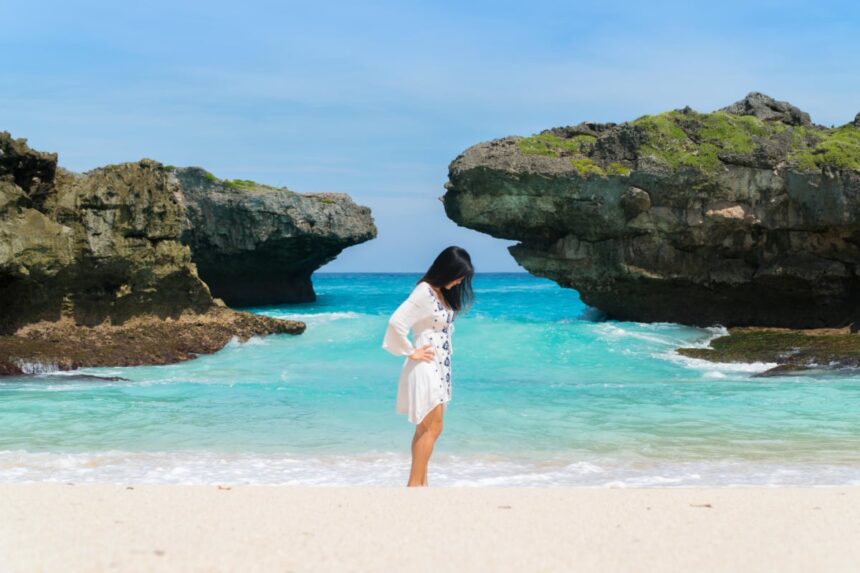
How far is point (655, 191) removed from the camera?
23281 millimetres

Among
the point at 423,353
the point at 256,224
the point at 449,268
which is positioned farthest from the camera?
the point at 256,224

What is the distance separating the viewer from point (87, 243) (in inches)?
740

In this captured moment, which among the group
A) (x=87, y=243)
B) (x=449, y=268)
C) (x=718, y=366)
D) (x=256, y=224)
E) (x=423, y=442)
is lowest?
(x=718, y=366)

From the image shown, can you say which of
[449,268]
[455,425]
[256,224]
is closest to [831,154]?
[455,425]

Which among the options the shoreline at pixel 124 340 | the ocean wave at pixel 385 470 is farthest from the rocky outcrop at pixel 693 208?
the ocean wave at pixel 385 470

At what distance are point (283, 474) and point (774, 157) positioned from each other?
18038 mm

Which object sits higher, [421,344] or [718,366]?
[421,344]

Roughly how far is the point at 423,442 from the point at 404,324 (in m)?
0.89

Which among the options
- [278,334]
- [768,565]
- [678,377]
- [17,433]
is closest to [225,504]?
[768,565]

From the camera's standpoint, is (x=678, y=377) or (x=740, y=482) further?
(x=678, y=377)

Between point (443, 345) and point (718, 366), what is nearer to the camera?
point (443, 345)

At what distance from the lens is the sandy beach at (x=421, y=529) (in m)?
4.06

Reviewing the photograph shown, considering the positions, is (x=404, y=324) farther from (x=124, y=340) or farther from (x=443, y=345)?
(x=124, y=340)

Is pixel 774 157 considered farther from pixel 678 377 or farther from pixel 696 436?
pixel 696 436
